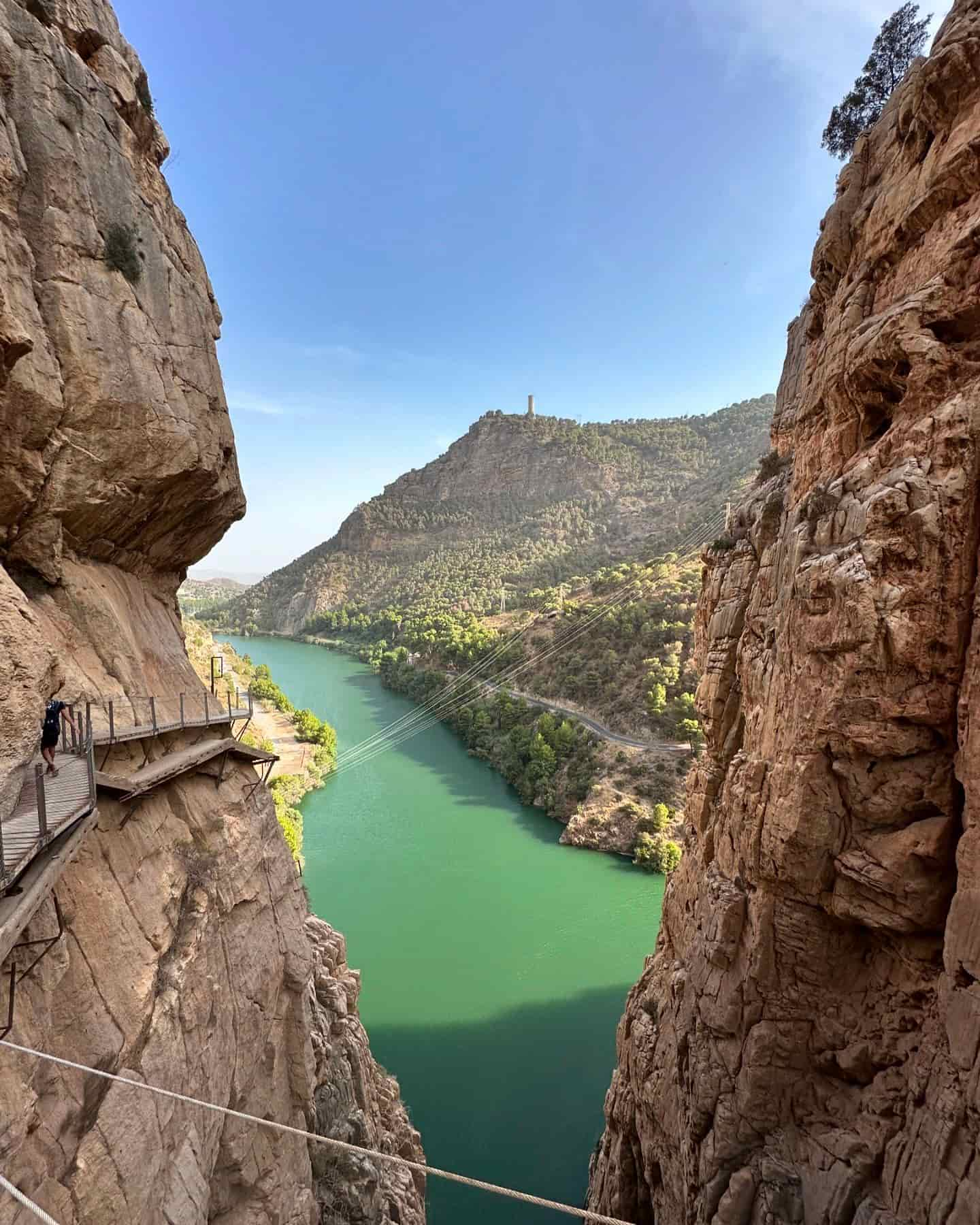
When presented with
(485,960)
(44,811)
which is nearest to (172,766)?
(44,811)

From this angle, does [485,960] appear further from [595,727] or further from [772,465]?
[772,465]

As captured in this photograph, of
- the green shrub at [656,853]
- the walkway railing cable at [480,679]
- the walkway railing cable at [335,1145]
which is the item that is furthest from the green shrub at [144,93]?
the walkway railing cable at [480,679]

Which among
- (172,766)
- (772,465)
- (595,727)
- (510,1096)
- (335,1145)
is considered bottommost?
(510,1096)

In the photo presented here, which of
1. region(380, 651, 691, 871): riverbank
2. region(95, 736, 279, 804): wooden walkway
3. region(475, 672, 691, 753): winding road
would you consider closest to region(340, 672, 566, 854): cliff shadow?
region(380, 651, 691, 871): riverbank

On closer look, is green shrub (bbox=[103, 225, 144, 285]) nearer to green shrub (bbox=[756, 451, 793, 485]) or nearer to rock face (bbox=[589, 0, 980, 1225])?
rock face (bbox=[589, 0, 980, 1225])

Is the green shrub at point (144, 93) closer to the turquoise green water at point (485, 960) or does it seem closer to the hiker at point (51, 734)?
the hiker at point (51, 734)

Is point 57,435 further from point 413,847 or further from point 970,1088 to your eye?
point 413,847
